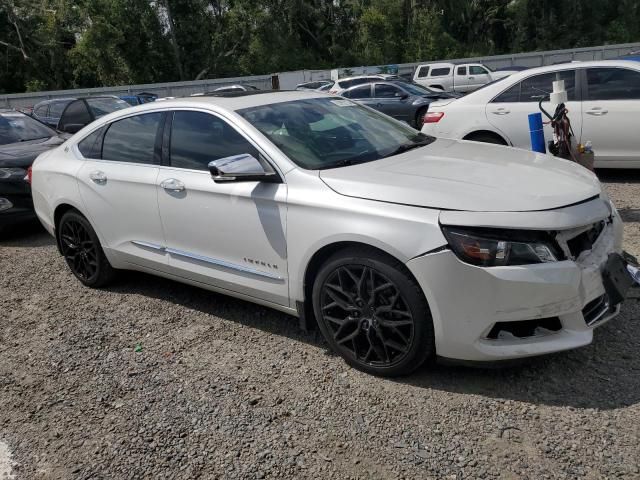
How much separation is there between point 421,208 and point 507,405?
1.08 m

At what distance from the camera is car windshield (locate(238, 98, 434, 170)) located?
11.8 ft

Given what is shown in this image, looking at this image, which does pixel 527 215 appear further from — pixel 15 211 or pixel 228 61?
pixel 228 61

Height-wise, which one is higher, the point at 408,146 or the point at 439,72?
the point at 408,146

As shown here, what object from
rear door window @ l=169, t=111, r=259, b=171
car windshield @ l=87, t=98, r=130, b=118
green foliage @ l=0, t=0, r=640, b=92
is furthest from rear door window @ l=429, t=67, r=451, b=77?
rear door window @ l=169, t=111, r=259, b=171

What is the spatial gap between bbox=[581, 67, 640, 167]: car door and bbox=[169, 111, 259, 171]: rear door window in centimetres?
495

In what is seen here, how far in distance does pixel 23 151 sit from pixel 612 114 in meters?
7.27

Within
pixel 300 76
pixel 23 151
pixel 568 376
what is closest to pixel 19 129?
pixel 23 151

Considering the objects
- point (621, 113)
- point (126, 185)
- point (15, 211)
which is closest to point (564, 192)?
point (126, 185)

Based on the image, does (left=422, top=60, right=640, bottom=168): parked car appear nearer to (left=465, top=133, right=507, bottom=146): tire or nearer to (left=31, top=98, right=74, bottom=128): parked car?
(left=465, top=133, right=507, bottom=146): tire

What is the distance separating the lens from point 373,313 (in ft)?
10.3

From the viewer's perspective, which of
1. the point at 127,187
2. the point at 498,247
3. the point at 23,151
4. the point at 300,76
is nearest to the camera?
the point at 498,247

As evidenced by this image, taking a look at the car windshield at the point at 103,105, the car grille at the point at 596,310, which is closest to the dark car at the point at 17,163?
the car windshield at the point at 103,105

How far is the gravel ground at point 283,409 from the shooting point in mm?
2623

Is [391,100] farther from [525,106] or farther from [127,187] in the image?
[127,187]
